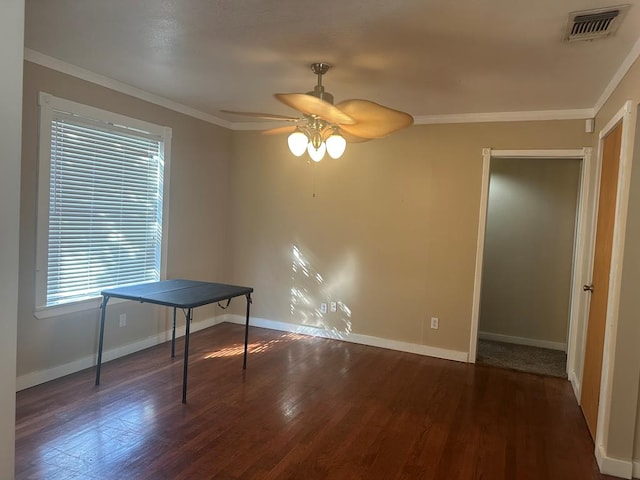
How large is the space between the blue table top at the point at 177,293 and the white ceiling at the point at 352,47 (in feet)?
5.57

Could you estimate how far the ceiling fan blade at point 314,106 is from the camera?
2.32m

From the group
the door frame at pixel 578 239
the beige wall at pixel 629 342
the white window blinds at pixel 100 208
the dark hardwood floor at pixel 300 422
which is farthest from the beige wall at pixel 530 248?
the white window blinds at pixel 100 208

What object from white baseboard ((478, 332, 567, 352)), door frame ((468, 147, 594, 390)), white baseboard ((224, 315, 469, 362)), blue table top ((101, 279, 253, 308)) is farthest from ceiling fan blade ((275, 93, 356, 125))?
white baseboard ((478, 332, 567, 352))

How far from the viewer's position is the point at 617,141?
110 inches

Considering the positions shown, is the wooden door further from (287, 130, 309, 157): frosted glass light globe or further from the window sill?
the window sill

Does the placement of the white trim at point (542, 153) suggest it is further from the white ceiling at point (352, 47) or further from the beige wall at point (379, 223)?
the white ceiling at point (352, 47)

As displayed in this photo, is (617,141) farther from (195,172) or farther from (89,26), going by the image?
(195,172)

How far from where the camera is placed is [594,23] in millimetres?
2215

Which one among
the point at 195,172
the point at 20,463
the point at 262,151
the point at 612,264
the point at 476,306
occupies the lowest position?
the point at 20,463

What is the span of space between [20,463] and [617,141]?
3981mm

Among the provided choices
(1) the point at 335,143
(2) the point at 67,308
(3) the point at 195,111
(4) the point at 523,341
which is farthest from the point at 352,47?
(4) the point at 523,341

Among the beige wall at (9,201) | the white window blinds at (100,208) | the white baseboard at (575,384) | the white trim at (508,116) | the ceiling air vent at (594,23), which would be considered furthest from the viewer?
the white trim at (508,116)

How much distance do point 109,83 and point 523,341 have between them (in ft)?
16.5

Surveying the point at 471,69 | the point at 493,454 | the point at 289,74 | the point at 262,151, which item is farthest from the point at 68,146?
the point at 493,454
